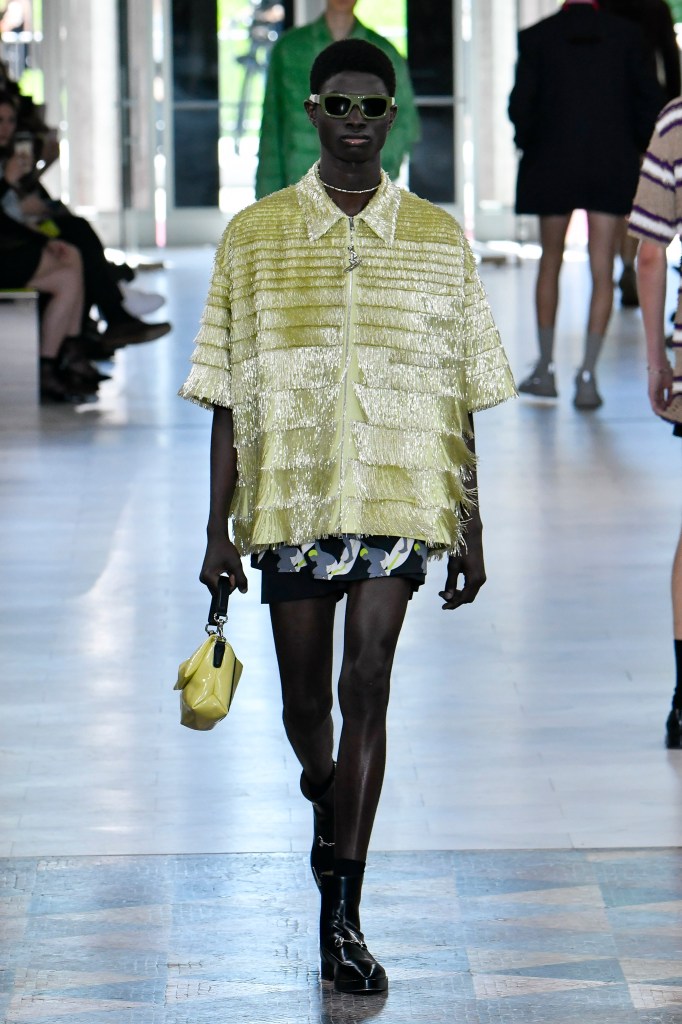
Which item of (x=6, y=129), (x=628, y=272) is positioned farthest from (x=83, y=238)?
(x=628, y=272)

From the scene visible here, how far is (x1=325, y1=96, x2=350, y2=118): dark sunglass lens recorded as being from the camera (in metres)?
3.07

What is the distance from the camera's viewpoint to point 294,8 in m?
19.8

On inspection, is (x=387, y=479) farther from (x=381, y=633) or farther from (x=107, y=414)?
(x=107, y=414)

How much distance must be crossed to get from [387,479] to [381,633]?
9.1 inches

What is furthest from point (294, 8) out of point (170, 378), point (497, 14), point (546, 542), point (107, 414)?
point (546, 542)

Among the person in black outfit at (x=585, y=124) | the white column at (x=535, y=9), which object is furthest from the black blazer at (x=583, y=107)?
the white column at (x=535, y=9)

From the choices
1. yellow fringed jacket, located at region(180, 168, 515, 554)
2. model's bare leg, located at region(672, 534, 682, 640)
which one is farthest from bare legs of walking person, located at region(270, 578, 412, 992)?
model's bare leg, located at region(672, 534, 682, 640)

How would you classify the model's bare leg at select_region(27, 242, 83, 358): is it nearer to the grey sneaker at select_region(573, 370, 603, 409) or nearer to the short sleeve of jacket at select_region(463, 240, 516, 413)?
the grey sneaker at select_region(573, 370, 603, 409)

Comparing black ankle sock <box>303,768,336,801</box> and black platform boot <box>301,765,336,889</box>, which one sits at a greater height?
black ankle sock <box>303,768,336,801</box>

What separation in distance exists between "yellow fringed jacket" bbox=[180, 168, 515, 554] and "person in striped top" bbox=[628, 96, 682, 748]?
114 centimetres

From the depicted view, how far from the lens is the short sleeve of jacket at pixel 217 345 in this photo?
3.15 m

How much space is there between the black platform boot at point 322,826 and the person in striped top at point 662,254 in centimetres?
121

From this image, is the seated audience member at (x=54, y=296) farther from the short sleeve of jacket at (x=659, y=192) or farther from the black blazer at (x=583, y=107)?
the short sleeve of jacket at (x=659, y=192)

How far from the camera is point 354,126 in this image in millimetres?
3078
